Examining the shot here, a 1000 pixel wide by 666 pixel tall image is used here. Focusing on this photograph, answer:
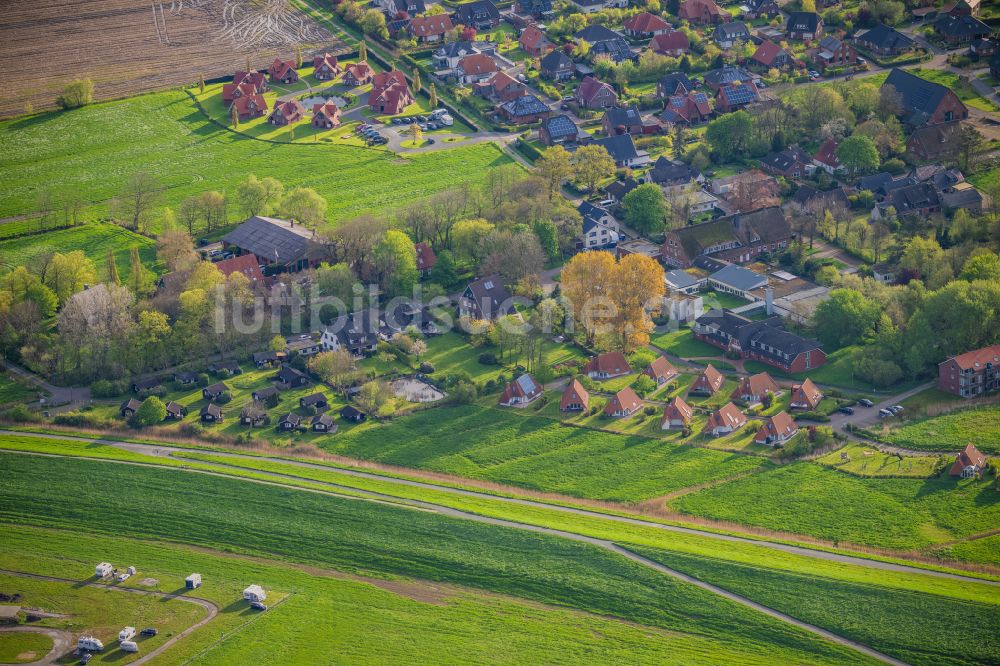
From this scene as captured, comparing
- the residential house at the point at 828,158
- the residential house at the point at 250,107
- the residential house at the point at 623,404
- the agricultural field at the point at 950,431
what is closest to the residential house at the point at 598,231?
the residential house at the point at 623,404

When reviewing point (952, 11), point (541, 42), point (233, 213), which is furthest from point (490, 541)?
point (952, 11)

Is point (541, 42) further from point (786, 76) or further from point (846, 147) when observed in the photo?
point (846, 147)

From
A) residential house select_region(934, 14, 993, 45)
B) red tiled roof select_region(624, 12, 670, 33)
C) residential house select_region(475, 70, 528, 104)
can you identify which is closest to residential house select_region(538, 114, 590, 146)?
residential house select_region(475, 70, 528, 104)

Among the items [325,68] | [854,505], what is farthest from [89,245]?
[854,505]

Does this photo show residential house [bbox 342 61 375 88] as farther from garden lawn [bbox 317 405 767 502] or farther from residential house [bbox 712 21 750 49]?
garden lawn [bbox 317 405 767 502]

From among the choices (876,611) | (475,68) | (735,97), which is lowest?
(876,611)

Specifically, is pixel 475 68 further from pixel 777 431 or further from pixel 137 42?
pixel 777 431

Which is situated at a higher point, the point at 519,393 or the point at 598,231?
the point at 598,231

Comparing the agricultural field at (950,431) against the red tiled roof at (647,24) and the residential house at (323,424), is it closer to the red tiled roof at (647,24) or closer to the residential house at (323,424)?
the residential house at (323,424)
